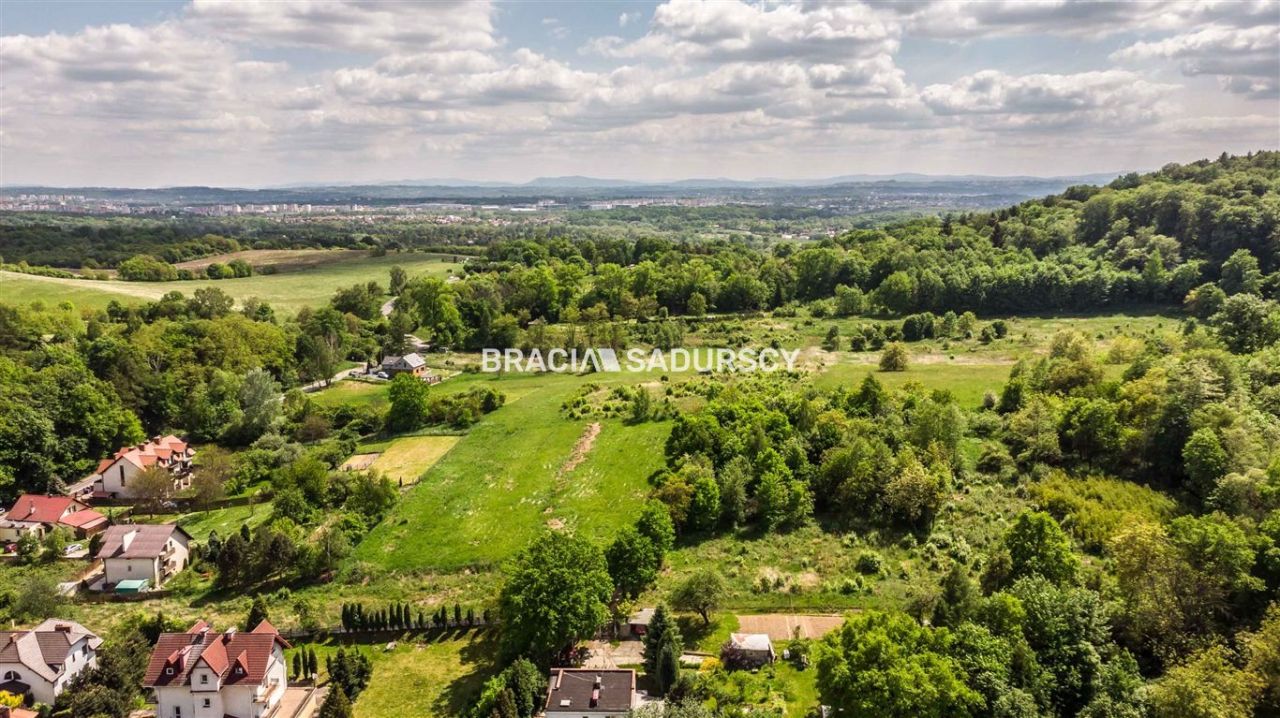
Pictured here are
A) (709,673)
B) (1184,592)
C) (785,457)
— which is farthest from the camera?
(785,457)

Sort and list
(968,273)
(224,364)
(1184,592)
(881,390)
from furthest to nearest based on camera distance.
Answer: (968,273)
(224,364)
(881,390)
(1184,592)

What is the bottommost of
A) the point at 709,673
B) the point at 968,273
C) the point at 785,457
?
the point at 709,673

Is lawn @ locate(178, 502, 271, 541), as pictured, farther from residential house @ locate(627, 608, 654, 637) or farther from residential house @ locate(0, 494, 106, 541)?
residential house @ locate(627, 608, 654, 637)

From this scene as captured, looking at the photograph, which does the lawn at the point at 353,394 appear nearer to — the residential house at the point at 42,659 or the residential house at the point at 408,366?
the residential house at the point at 408,366

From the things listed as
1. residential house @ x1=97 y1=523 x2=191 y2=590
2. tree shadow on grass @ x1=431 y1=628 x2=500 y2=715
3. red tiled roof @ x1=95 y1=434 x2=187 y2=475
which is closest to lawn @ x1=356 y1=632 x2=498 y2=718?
tree shadow on grass @ x1=431 y1=628 x2=500 y2=715

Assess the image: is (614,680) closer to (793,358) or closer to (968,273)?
(793,358)

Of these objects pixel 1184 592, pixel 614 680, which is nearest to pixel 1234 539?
pixel 1184 592
